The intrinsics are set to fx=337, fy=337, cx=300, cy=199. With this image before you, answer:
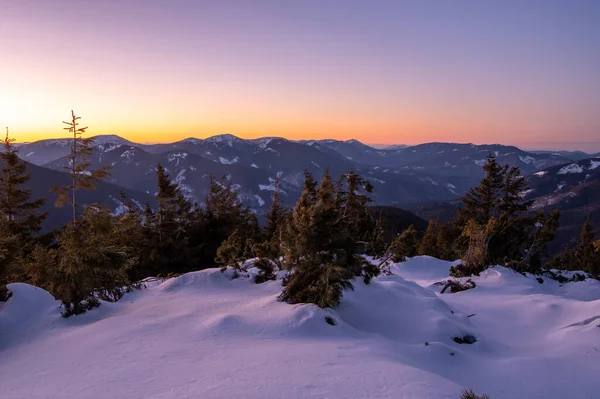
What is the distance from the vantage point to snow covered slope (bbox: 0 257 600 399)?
5531 mm

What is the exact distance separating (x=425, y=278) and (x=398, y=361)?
13.9 metres

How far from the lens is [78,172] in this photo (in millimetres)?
14906

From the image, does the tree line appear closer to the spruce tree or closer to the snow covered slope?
the spruce tree

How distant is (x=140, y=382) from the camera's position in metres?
5.70

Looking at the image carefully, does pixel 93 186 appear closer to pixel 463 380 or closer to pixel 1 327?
pixel 1 327

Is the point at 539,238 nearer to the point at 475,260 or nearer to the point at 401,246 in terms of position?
the point at 475,260

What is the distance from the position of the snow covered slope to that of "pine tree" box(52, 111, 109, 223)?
15.4ft

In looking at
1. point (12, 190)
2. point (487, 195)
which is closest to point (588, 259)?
point (487, 195)

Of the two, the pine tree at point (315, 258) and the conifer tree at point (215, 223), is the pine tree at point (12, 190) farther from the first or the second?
the pine tree at point (315, 258)

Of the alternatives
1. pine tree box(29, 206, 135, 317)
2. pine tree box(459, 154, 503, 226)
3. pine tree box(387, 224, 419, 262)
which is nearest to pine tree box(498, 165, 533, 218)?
pine tree box(459, 154, 503, 226)

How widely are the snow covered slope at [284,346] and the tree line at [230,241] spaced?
94 cm

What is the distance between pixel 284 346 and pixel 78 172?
506 inches

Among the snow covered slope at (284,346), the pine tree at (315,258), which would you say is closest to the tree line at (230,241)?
the pine tree at (315,258)

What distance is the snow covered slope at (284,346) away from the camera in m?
5.53
